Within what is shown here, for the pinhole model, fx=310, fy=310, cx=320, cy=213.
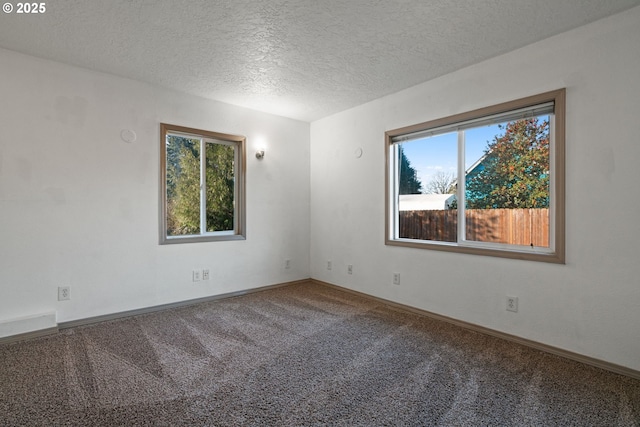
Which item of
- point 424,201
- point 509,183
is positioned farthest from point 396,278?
point 509,183

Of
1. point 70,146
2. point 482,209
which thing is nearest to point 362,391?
point 482,209

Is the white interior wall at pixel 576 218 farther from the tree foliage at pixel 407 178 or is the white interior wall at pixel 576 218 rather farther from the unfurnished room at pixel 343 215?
the tree foliage at pixel 407 178

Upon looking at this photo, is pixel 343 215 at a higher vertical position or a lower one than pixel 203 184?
lower

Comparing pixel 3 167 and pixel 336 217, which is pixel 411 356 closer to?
pixel 336 217

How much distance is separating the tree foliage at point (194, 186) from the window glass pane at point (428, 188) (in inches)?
89.6

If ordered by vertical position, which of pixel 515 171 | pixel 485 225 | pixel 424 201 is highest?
pixel 515 171

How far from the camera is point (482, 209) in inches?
121

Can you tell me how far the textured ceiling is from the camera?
7.06ft

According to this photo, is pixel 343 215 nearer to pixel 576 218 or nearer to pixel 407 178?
pixel 407 178

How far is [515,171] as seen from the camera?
9.30 ft

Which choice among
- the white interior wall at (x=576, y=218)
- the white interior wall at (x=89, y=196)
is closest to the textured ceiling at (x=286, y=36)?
the white interior wall at (x=576, y=218)

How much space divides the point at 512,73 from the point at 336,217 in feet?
8.57

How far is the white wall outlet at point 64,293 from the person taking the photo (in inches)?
116

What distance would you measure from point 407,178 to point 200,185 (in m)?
2.59
